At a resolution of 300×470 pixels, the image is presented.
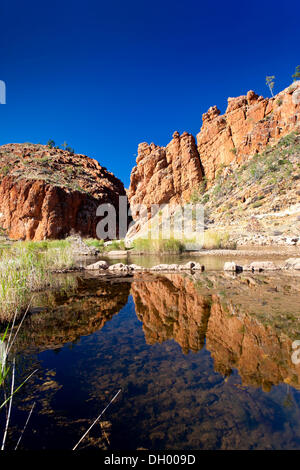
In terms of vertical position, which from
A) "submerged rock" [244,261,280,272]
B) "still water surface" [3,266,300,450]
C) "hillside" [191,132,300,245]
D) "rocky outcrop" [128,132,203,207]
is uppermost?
"rocky outcrop" [128,132,203,207]

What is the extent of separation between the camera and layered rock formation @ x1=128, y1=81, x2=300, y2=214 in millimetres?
46938

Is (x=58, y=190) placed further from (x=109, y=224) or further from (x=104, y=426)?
(x=104, y=426)

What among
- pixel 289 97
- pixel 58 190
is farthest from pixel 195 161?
pixel 58 190

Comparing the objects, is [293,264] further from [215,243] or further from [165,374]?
[215,243]

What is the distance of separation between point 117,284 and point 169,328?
4110 millimetres

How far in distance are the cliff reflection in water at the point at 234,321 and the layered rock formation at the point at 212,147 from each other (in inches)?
1864

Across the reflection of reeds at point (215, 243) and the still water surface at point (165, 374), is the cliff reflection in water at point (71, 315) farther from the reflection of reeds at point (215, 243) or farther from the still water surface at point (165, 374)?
the reflection of reeds at point (215, 243)

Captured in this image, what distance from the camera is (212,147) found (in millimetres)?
59156

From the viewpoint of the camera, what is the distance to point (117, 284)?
26.3 ft

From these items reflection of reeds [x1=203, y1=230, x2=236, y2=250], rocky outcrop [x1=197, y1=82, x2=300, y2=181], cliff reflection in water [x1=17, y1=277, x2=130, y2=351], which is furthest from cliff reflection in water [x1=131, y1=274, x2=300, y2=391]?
rocky outcrop [x1=197, y1=82, x2=300, y2=181]

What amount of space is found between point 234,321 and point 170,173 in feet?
202

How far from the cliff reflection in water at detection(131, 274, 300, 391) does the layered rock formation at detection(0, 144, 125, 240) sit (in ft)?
123

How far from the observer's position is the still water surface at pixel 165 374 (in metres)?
1.93

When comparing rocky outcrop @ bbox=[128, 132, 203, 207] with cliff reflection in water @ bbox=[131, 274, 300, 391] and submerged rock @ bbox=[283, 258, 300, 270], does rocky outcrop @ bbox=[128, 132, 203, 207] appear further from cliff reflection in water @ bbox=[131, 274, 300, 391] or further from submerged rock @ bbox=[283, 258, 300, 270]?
cliff reflection in water @ bbox=[131, 274, 300, 391]
